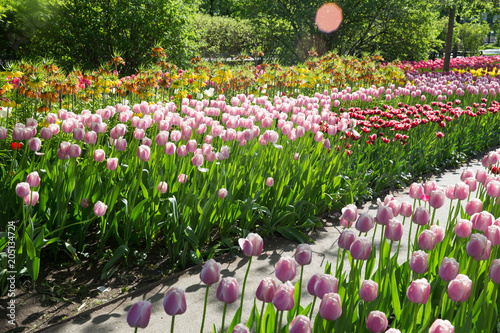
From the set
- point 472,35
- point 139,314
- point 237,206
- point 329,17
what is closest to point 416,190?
point 237,206

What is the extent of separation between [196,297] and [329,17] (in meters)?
15.8

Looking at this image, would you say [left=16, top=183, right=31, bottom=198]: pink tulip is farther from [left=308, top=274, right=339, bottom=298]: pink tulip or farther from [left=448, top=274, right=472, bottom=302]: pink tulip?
[left=448, top=274, right=472, bottom=302]: pink tulip

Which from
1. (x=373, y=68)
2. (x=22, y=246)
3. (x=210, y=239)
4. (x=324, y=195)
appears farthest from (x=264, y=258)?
(x=373, y=68)

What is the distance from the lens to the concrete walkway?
2518 mm

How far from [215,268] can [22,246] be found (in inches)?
60.6

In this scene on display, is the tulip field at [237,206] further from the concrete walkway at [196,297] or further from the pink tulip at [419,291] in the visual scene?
the concrete walkway at [196,297]

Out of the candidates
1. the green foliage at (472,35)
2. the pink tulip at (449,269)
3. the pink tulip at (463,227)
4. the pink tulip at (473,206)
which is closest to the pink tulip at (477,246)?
the pink tulip at (449,269)

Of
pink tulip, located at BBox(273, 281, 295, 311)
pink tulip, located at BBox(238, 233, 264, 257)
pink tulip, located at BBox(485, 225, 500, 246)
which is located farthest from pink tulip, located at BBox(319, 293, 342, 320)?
pink tulip, located at BBox(485, 225, 500, 246)

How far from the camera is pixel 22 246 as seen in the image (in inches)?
102

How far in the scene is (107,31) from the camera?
10.1 m

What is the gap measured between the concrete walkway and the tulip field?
0.40 ft

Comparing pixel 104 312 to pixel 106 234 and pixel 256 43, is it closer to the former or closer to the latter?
pixel 106 234

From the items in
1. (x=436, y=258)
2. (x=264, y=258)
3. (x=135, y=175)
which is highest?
(x=135, y=175)

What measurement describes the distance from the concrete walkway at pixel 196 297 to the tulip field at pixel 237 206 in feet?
0.40
